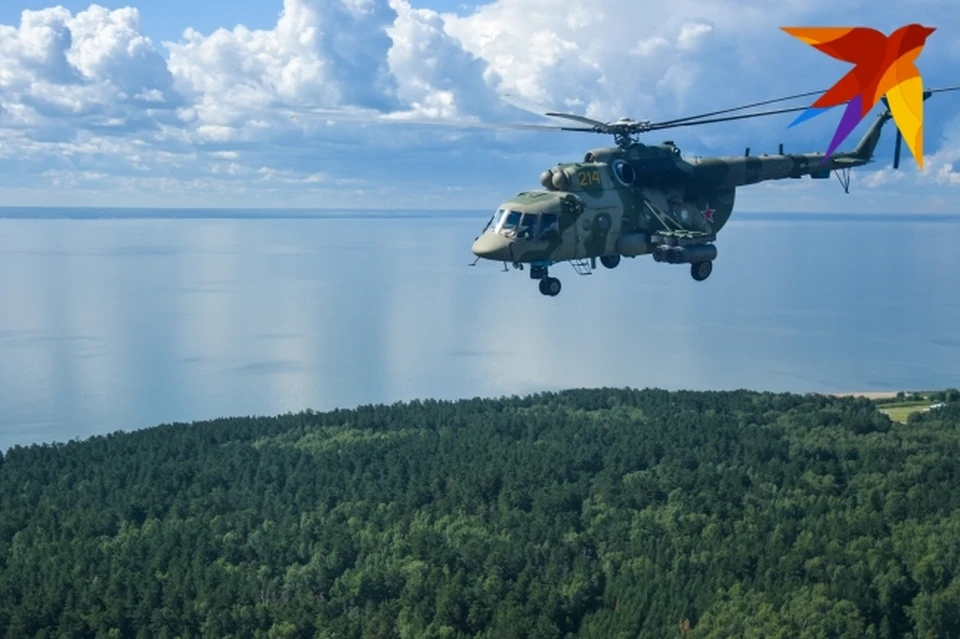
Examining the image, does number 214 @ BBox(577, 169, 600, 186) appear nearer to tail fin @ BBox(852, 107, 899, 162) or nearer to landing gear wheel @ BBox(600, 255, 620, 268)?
landing gear wheel @ BBox(600, 255, 620, 268)

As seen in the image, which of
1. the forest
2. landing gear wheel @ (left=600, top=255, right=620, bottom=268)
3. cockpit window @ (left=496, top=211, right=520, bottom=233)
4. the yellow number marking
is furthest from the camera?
the forest

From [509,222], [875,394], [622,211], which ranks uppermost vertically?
[622,211]

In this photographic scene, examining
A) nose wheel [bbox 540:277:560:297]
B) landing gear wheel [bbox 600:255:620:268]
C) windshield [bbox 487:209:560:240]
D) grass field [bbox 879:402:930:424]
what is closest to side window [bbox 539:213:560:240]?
windshield [bbox 487:209:560:240]

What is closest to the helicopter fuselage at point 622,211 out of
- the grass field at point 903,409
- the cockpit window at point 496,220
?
the cockpit window at point 496,220

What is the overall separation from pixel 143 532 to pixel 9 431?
184 feet

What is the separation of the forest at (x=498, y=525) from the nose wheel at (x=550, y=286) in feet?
114

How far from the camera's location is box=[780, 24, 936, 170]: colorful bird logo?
7.98 m

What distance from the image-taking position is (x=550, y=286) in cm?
2722

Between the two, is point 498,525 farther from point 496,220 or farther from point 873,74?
point 873,74

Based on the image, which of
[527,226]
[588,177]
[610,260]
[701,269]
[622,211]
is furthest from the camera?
[610,260]

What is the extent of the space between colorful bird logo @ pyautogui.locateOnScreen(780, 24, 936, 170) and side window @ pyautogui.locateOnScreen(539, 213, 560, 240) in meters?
19.0

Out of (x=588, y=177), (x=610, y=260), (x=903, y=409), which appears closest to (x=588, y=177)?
(x=588, y=177)

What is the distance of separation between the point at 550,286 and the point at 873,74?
19079 millimetres

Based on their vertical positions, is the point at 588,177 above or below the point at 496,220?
above
